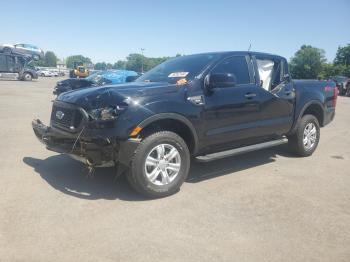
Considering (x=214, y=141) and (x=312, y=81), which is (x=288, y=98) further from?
(x=214, y=141)

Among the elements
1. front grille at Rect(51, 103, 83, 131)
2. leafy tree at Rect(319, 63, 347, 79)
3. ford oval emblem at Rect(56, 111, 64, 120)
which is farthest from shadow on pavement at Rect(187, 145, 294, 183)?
leafy tree at Rect(319, 63, 347, 79)

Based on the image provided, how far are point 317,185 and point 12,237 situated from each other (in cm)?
388

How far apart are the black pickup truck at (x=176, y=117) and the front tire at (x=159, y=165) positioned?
0.04 ft

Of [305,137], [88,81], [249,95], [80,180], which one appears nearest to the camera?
[80,180]

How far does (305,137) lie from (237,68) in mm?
2198

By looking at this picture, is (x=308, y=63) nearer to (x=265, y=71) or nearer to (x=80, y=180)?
(x=265, y=71)

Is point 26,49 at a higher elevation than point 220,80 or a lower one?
higher

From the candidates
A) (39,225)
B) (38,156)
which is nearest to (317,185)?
(39,225)

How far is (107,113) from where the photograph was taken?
3.90 meters

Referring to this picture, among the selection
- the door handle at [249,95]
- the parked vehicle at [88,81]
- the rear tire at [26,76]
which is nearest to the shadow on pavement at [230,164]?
the door handle at [249,95]

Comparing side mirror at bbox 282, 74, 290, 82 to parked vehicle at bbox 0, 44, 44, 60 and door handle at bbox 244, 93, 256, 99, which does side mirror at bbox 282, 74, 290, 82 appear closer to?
door handle at bbox 244, 93, 256, 99

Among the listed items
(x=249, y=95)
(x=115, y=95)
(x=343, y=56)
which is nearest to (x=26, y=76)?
(x=249, y=95)

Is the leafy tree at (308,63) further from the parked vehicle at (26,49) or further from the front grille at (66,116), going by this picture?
the front grille at (66,116)

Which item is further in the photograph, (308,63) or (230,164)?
(308,63)
